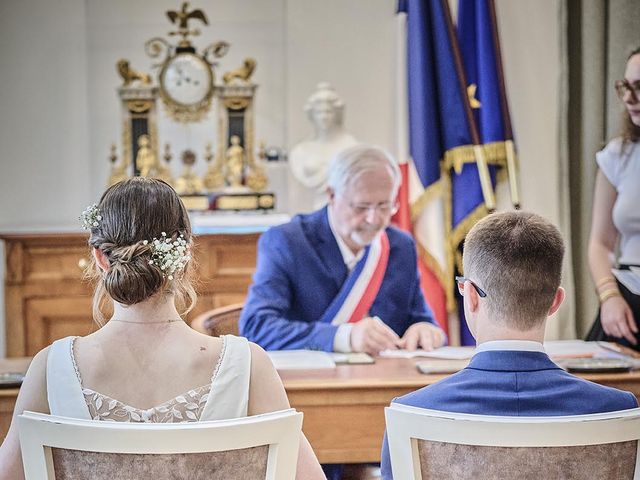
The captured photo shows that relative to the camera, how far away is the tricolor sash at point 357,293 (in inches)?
113

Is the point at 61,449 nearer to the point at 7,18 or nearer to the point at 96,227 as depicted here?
the point at 96,227

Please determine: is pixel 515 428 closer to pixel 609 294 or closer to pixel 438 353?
pixel 438 353

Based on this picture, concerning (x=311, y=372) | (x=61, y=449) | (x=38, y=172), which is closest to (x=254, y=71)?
(x=38, y=172)

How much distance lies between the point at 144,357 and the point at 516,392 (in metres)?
0.59

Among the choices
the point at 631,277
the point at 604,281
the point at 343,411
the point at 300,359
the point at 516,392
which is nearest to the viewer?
the point at 516,392

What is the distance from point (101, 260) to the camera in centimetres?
151

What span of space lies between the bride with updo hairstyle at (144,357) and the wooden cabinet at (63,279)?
9.69ft

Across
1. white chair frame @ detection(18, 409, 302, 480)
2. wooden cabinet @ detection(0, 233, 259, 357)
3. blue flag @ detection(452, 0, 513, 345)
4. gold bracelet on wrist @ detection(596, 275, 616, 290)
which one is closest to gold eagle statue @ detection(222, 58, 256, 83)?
wooden cabinet @ detection(0, 233, 259, 357)

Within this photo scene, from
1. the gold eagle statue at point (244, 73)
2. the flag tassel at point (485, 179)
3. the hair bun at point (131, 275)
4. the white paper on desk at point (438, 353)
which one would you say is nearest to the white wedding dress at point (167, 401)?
the hair bun at point (131, 275)

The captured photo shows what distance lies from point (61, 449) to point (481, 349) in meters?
0.65

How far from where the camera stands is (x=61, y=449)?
1.26 metres

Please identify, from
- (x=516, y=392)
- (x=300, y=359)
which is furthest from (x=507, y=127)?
(x=516, y=392)

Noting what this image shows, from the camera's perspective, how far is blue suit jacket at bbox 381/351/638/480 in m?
1.37

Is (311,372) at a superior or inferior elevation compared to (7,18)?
inferior
